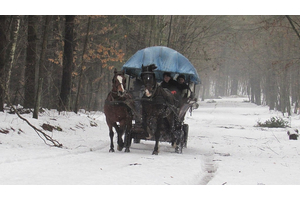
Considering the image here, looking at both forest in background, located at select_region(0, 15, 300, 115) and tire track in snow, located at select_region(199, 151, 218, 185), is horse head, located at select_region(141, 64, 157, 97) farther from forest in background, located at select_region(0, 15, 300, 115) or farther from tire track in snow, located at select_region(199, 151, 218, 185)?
forest in background, located at select_region(0, 15, 300, 115)

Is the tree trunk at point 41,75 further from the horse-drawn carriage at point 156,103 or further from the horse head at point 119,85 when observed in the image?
the horse head at point 119,85

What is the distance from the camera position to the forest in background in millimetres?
13609

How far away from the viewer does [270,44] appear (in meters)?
38.6

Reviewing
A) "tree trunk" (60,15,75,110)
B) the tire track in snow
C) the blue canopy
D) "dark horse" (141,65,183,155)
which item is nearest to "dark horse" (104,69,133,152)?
"dark horse" (141,65,183,155)

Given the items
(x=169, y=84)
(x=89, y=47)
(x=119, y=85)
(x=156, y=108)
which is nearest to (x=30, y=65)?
(x=169, y=84)

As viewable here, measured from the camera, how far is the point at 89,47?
22.5m

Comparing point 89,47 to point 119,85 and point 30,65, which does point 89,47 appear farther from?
point 119,85

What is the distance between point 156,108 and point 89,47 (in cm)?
1428

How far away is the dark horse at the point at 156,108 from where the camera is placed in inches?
347

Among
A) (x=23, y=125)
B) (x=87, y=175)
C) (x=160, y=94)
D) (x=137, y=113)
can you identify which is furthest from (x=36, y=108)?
(x=87, y=175)

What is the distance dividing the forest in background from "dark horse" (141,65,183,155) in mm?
3504
